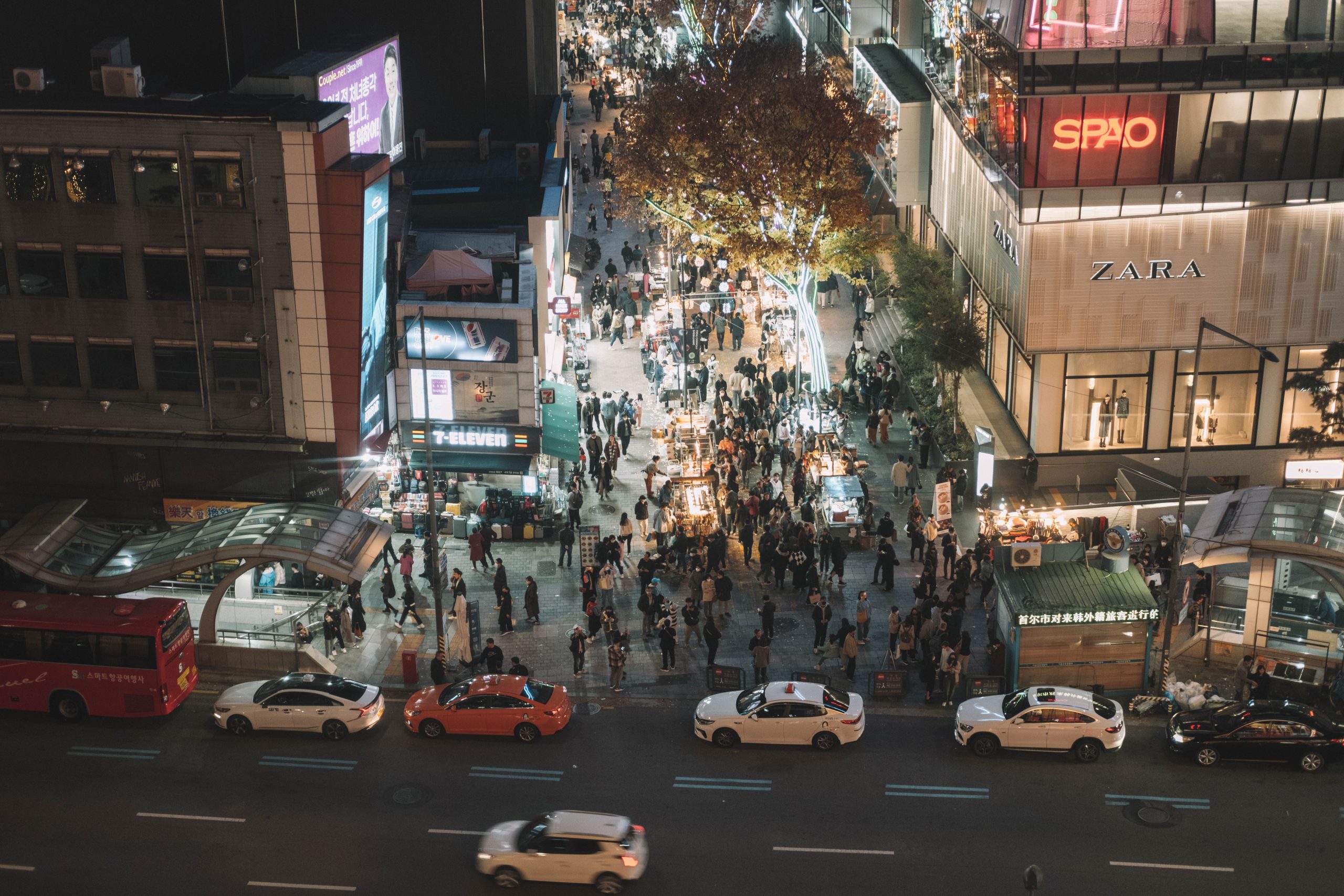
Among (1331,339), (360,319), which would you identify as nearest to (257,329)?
(360,319)

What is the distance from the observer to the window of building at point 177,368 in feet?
107

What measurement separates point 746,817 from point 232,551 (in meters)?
13.3

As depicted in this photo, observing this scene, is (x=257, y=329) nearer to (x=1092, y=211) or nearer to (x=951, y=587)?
(x=951, y=587)

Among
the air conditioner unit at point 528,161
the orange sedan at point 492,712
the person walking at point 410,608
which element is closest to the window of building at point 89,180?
the person walking at point 410,608

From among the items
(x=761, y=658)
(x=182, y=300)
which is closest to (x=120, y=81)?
(x=182, y=300)

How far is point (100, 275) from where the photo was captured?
105 feet

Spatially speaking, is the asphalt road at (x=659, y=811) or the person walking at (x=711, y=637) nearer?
the asphalt road at (x=659, y=811)

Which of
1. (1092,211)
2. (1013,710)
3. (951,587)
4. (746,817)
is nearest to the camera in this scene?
(746,817)

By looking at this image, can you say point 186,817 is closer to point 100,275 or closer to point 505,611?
point 505,611

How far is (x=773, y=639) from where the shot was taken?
33.2 m

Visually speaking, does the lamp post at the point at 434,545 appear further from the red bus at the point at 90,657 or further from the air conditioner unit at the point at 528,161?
the air conditioner unit at the point at 528,161

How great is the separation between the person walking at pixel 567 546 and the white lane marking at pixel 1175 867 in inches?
676

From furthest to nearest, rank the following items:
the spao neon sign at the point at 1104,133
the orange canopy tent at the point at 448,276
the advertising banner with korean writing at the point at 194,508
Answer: the orange canopy tent at the point at 448,276 → the spao neon sign at the point at 1104,133 → the advertising banner with korean writing at the point at 194,508

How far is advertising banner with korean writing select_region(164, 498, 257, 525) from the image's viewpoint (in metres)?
33.8
